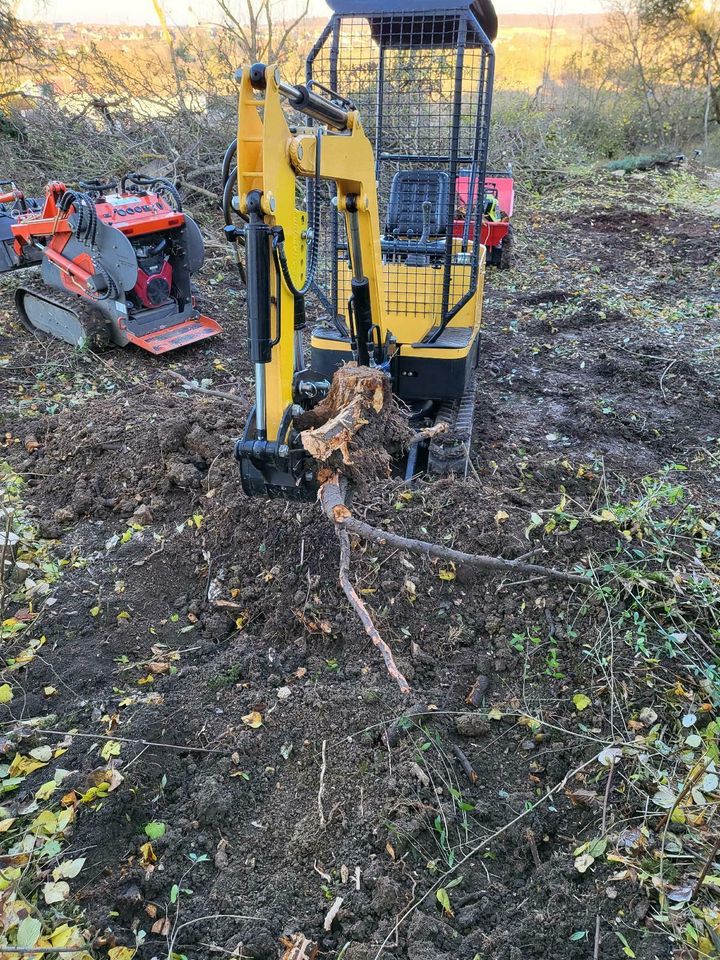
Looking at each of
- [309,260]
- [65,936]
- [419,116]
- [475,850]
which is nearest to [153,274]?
[419,116]

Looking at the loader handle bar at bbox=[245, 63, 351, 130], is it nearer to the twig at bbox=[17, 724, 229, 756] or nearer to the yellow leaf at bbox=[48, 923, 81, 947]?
the twig at bbox=[17, 724, 229, 756]

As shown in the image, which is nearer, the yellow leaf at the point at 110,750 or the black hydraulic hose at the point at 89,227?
the yellow leaf at the point at 110,750

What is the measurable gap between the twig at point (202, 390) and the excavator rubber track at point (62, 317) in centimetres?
81

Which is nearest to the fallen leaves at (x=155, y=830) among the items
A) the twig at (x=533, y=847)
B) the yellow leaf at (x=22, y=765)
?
the yellow leaf at (x=22, y=765)

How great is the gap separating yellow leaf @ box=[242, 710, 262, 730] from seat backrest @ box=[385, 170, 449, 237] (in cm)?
398

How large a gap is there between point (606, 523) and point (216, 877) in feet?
7.95

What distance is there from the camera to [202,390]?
527 cm

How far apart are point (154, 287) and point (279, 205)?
4.31 m

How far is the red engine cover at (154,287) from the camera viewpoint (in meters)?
6.72

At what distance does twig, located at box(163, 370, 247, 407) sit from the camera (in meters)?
5.09

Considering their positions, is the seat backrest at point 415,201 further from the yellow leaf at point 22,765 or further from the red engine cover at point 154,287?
the yellow leaf at point 22,765

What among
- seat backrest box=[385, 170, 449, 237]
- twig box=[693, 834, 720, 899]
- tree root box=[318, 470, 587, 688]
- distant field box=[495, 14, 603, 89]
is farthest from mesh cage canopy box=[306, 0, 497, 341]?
distant field box=[495, 14, 603, 89]

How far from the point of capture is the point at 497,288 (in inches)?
370

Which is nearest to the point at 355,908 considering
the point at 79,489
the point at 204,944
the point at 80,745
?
the point at 204,944
